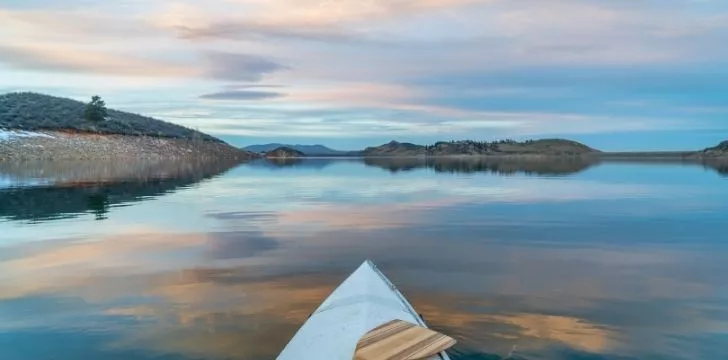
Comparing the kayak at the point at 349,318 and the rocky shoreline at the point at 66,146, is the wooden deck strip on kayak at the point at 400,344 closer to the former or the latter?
the kayak at the point at 349,318

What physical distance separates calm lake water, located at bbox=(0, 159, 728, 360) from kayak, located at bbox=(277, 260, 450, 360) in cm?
106

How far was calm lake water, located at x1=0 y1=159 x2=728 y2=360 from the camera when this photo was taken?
42.1 feet

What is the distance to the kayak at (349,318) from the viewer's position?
10.6 m

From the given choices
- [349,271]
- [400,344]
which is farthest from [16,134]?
[400,344]

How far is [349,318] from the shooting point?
12266mm

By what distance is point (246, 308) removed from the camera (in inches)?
599

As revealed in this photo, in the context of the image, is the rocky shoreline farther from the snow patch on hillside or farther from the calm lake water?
the calm lake water

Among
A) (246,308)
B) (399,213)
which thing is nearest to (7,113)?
(399,213)

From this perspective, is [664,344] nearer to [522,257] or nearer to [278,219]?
[522,257]

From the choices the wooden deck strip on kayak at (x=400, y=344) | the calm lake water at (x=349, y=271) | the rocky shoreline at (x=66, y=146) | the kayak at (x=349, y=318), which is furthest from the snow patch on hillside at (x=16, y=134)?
the wooden deck strip on kayak at (x=400, y=344)

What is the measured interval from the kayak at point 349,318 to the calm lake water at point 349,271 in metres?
1.06

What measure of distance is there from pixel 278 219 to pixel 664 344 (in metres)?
24.3

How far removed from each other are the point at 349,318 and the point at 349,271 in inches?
296

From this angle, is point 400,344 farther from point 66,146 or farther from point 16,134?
point 16,134
